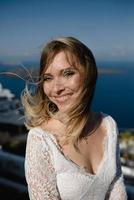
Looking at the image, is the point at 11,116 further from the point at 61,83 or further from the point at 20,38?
the point at 61,83

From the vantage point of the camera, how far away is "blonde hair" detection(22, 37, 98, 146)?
84cm

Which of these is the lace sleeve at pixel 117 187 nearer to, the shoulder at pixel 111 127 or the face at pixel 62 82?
the shoulder at pixel 111 127

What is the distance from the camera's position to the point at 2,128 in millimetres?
4793

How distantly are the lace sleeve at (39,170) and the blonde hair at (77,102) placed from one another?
69 mm

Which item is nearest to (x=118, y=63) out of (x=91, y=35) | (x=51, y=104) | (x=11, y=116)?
(x=91, y=35)

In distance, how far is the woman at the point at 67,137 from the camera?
0.79m

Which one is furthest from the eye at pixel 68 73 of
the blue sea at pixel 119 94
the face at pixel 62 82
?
the blue sea at pixel 119 94

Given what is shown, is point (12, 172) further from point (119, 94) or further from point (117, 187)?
point (117, 187)

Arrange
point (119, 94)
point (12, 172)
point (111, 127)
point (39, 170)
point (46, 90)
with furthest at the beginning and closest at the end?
→ 1. point (119, 94)
2. point (12, 172)
3. point (111, 127)
4. point (46, 90)
5. point (39, 170)

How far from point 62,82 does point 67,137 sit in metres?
0.11

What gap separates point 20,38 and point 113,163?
3865mm

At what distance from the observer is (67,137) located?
0.85 meters

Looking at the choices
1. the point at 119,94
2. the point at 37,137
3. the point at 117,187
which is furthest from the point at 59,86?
the point at 119,94

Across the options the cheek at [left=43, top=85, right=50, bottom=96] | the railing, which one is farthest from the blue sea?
the cheek at [left=43, top=85, right=50, bottom=96]
